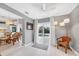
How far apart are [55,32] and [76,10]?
2.38 feet

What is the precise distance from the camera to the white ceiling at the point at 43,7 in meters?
2.38

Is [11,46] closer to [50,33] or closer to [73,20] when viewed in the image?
[50,33]

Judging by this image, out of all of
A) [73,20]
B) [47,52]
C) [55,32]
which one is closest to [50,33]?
[55,32]

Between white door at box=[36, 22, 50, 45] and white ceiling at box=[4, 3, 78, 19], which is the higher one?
white ceiling at box=[4, 3, 78, 19]

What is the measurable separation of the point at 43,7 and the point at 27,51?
45.1 inches

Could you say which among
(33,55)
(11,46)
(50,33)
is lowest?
(33,55)

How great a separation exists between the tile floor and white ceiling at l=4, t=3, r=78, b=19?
831 mm

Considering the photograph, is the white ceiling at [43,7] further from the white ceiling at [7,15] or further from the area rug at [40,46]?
the area rug at [40,46]

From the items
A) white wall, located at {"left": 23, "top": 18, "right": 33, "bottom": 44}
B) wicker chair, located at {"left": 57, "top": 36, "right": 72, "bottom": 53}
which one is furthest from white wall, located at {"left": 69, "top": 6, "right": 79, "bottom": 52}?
white wall, located at {"left": 23, "top": 18, "right": 33, "bottom": 44}

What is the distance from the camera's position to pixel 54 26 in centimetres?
250

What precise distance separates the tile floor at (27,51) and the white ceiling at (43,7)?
831 millimetres

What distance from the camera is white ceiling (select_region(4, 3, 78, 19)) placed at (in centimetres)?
238

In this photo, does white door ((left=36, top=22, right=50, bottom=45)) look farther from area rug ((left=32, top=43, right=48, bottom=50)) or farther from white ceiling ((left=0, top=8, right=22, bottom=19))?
white ceiling ((left=0, top=8, right=22, bottom=19))

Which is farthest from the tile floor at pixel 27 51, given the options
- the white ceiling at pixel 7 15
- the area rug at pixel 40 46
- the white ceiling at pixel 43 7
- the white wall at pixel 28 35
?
the white ceiling at pixel 43 7
